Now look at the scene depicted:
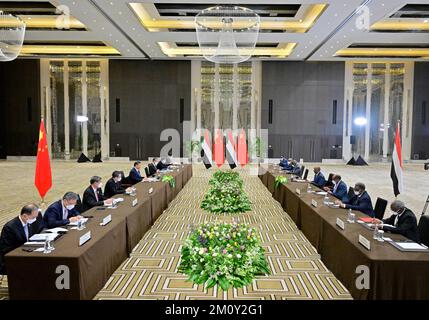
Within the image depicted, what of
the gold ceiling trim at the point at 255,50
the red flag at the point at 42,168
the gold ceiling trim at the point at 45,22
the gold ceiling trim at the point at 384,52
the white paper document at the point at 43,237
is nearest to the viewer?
the white paper document at the point at 43,237

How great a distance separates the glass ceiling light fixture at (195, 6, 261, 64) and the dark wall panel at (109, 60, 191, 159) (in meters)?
14.9

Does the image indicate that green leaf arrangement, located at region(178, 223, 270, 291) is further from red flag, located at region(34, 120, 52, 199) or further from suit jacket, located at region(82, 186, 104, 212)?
red flag, located at region(34, 120, 52, 199)

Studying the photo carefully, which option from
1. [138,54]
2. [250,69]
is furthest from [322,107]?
[138,54]

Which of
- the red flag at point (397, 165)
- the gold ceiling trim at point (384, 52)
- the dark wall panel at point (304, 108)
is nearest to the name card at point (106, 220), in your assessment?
the red flag at point (397, 165)

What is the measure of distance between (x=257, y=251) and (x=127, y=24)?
12.7m

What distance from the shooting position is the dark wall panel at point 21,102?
23281mm

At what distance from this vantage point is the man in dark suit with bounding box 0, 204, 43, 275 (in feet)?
14.1

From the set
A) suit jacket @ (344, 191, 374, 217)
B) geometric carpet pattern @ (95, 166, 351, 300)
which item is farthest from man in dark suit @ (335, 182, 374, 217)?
geometric carpet pattern @ (95, 166, 351, 300)

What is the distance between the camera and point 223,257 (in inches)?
187

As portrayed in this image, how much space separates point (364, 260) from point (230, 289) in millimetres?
1612

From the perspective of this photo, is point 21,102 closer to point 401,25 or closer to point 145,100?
point 145,100

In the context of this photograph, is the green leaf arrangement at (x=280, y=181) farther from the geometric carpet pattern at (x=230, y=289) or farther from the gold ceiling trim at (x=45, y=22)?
the gold ceiling trim at (x=45, y=22)

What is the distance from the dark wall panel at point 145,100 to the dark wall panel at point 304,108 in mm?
5150

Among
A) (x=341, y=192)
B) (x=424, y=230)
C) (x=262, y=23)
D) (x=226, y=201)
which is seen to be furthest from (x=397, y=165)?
(x=262, y=23)
